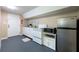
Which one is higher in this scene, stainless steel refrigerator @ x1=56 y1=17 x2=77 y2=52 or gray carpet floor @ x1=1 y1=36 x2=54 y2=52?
stainless steel refrigerator @ x1=56 y1=17 x2=77 y2=52

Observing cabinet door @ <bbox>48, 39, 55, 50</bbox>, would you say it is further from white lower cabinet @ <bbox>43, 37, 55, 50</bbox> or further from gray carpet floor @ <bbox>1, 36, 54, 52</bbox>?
gray carpet floor @ <bbox>1, 36, 54, 52</bbox>

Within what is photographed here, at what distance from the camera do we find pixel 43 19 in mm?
3338

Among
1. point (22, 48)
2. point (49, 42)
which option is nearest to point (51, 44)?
point (49, 42)

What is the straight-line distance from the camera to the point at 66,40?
5.87ft

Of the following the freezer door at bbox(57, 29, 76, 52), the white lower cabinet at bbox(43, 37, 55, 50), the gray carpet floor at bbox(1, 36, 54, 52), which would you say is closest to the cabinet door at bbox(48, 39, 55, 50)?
the white lower cabinet at bbox(43, 37, 55, 50)

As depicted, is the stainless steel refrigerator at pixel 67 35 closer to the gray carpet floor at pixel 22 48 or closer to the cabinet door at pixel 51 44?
the cabinet door at pixel 51 44

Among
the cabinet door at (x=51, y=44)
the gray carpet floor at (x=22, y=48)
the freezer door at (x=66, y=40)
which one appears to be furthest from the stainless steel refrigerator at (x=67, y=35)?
the gray carpet floor at (x=22, y=48)

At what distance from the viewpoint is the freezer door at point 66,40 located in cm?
166

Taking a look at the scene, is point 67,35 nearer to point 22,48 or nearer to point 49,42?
point 49,42

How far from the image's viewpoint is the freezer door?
1.66 m

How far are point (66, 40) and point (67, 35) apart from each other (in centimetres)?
13
